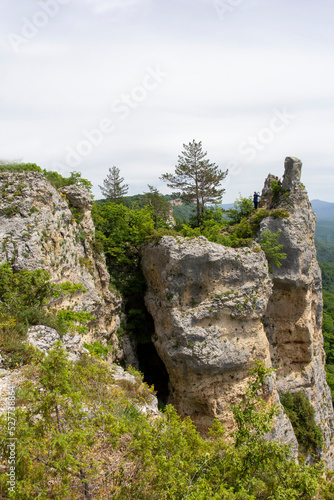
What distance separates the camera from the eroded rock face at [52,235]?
41.7ft

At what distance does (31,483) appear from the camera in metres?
4.04

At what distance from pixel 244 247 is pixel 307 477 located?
46.4 feet

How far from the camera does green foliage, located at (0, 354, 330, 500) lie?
412 cm

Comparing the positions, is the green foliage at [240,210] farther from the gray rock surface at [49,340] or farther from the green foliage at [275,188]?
the gray rock surface at [49,340]

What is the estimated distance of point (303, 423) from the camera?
69.3 feet

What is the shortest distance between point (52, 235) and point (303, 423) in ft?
68.7

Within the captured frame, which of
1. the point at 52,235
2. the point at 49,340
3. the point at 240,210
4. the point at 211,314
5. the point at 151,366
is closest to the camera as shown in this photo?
the point at 49,340

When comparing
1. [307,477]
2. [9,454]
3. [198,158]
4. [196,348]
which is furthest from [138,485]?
[198,158]

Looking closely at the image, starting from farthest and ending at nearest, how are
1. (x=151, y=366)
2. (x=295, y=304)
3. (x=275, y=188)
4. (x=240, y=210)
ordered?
(x=240, y=210) → (x=275, y=188) → (x=151, y=366) → (x=295, y=304)

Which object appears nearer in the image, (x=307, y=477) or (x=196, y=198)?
(x=307, y=477)

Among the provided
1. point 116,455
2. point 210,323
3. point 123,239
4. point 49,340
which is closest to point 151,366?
point 210,323

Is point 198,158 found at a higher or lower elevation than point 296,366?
higher

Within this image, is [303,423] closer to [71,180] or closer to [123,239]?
[123,239]

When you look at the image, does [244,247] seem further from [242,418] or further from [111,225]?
[242,418]
